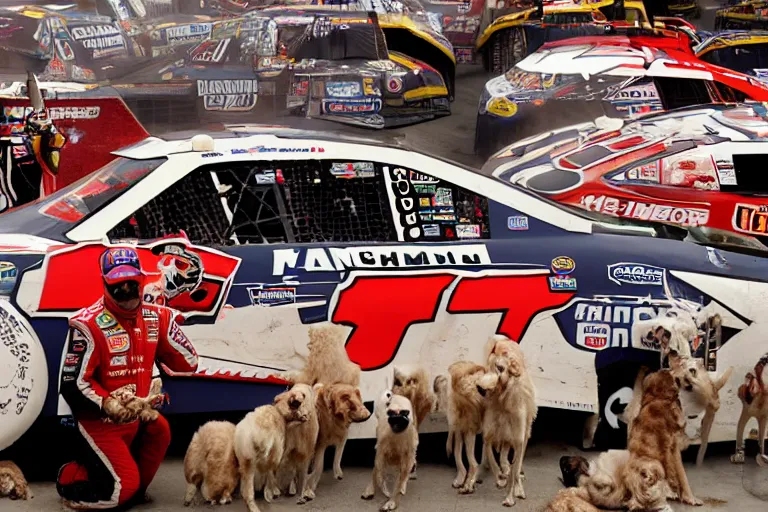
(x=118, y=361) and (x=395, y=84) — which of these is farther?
(x=395, y=84)

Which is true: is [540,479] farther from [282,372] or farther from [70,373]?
[70,373]

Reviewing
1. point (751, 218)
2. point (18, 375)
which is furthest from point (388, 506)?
point (751, 218)

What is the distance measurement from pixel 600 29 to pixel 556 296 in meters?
8.38

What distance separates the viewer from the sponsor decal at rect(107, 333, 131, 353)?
4500 mm

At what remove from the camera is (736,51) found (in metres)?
14.1

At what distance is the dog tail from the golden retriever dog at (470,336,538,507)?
2.96ft

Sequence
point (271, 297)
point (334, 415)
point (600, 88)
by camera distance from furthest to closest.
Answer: point (600, 88) < point (271, 297) < point (334, 415)

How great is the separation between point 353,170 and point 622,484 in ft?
6.22

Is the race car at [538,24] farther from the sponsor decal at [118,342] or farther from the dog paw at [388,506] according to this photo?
the sponsor decal at [118,342]

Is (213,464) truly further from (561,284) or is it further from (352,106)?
(352,106)

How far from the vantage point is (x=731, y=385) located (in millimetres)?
5219

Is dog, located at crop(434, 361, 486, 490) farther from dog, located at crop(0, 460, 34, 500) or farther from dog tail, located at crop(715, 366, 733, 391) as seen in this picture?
dog, located at crop(0, 460, 34, 500)

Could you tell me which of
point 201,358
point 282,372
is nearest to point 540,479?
point 282,372

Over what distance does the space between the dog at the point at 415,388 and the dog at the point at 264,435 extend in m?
0.50
